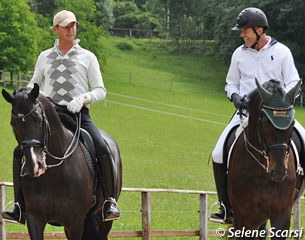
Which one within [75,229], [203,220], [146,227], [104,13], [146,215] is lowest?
[203,220]

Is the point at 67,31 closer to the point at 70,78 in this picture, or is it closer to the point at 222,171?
the point at 70,78

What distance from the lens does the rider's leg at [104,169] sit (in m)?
8.41

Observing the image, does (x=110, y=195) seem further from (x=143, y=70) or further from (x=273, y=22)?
(x=143, y=70)

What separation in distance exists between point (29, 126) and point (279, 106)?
7.73 ft

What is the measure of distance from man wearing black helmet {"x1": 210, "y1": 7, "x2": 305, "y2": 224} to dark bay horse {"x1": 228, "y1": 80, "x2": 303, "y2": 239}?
38 cm

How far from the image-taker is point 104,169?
27.7 feet

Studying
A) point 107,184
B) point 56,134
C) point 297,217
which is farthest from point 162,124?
point 56,134

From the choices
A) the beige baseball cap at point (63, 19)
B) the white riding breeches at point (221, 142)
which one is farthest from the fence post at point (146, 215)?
the beige baseball cap at point (63, 19)

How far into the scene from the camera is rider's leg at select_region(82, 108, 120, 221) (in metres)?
8.41

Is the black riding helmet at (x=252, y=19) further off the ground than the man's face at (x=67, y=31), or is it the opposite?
the black riding helmet at (x=252, y=19)

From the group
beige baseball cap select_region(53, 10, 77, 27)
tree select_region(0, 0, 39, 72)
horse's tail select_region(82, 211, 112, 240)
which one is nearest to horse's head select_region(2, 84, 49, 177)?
beige baseball cap select_region(53, 10, 77, 27)

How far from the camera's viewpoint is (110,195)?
8.68 meters

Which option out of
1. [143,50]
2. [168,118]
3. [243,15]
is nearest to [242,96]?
[243,15]

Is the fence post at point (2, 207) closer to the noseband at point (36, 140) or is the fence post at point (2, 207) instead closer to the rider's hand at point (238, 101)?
the noseband at point (36, 140)
